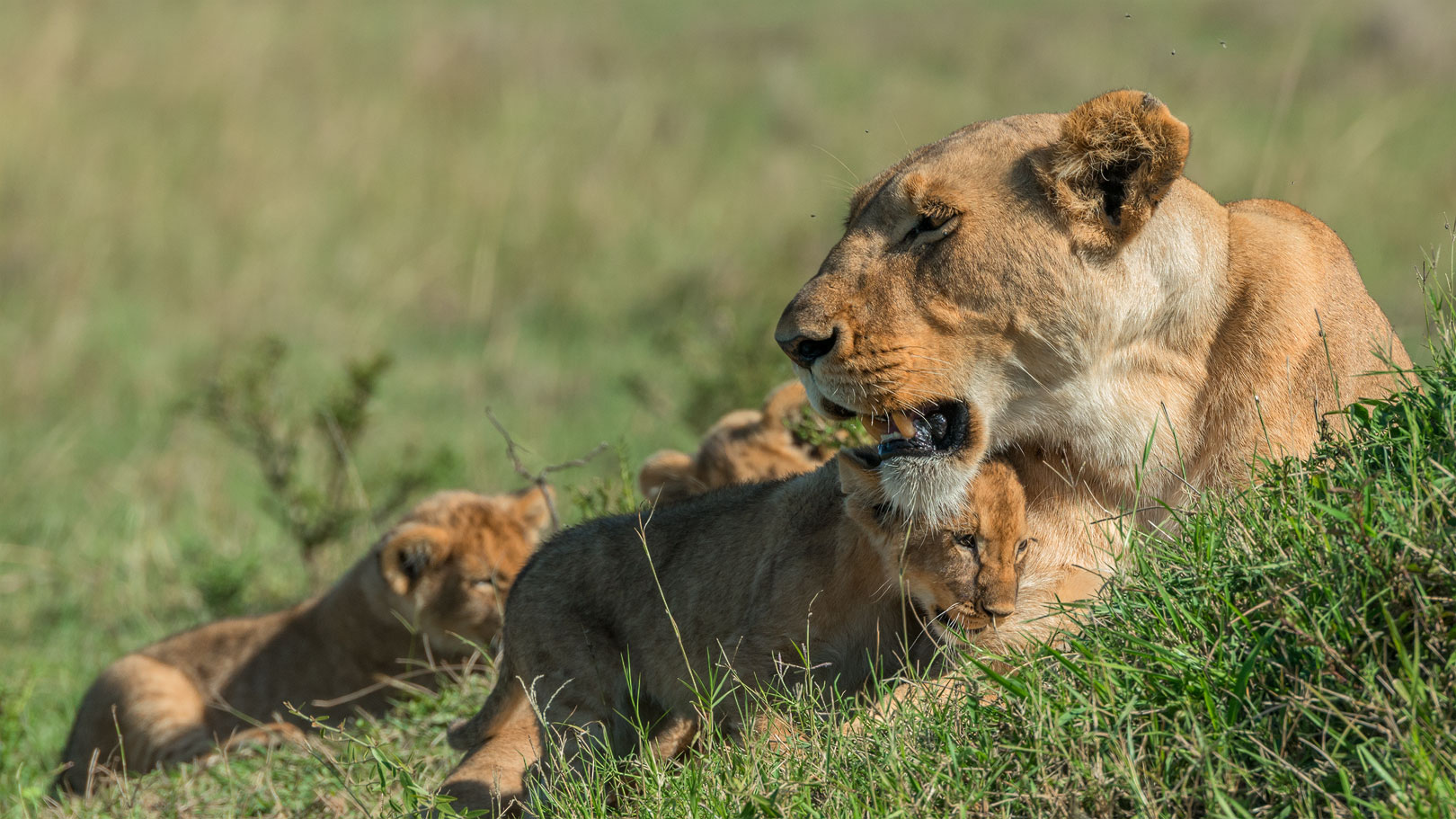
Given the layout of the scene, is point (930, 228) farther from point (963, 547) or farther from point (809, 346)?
point (963, 547)

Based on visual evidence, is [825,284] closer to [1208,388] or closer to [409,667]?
[1208,388]

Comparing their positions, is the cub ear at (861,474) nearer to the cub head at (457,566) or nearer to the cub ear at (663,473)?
the cub ear at (663,473)

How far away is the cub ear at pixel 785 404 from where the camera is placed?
5570 mm

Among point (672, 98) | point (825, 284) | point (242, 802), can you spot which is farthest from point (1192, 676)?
point (672, 98)

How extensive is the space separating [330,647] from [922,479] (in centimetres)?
382

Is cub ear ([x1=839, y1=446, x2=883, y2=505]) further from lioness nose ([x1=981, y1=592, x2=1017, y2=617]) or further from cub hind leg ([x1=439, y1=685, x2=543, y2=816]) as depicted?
cub hind leg ([x1=439, y1=685, x2=543, y2=816])

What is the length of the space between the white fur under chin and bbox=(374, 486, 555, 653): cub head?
2663 mm

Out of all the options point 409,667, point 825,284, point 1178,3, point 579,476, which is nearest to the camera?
point 825,284

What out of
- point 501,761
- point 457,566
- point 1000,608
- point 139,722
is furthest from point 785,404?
point 139,722

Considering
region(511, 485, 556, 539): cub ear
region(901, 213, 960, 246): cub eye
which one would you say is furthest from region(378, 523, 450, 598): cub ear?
region(901, 213, 960, 246): cub eye

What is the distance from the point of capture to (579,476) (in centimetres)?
984

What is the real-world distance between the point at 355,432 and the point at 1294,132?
10.8 meters

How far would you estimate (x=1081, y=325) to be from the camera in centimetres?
338

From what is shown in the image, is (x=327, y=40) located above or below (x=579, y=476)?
above
